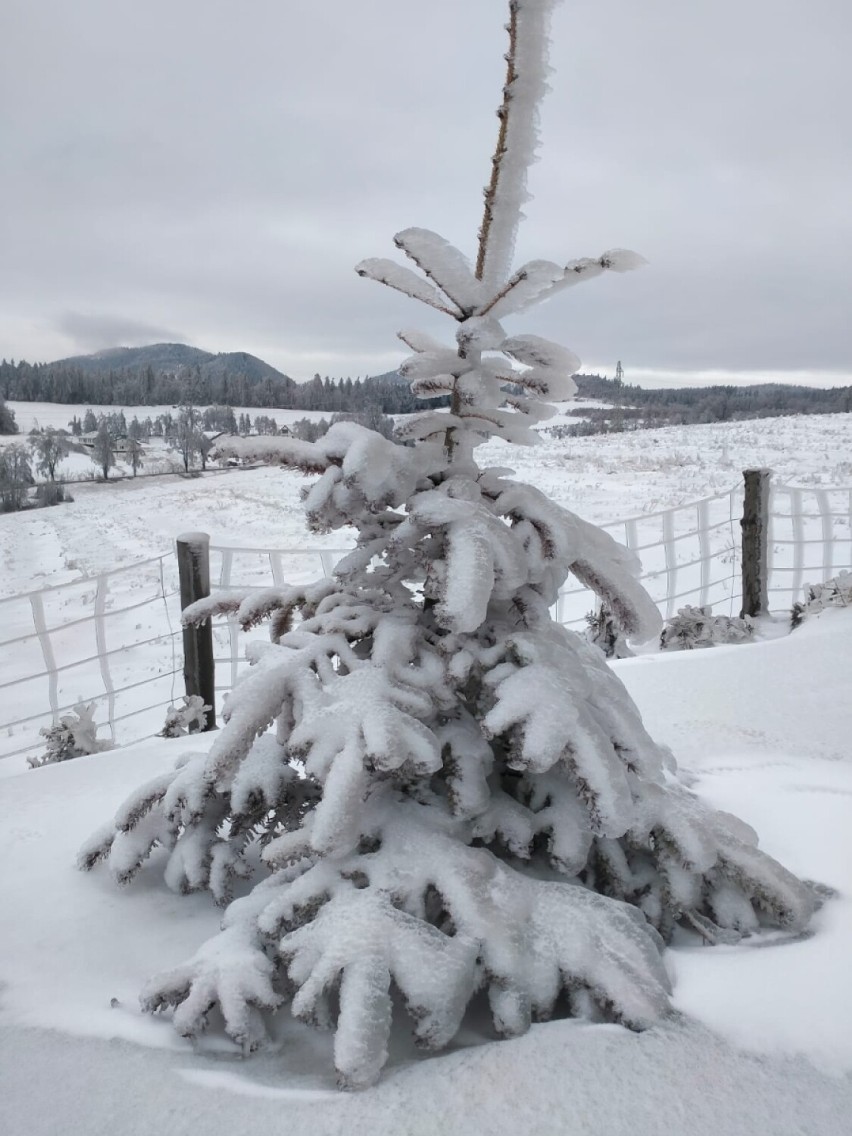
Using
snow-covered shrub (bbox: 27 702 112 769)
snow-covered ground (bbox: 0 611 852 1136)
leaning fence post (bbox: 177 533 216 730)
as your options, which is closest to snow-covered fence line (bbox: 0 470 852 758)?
leaning fence post (bbox: 177 533 216 730)

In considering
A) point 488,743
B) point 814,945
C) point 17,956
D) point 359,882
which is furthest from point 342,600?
point 814,945

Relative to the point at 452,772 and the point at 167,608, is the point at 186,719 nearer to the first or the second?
the point at 452,772

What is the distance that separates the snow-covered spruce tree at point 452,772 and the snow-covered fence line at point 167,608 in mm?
2078

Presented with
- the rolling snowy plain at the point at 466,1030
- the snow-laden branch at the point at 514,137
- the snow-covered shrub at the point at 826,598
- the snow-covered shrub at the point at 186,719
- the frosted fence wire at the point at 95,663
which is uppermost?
the snow-laden branch at the point at 514,137

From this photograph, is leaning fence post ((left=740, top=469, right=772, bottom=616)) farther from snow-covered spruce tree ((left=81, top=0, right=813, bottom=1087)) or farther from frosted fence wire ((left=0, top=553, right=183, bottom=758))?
snow-covered spruce tree ((left=81, top=0, right=813, bottom=1087))

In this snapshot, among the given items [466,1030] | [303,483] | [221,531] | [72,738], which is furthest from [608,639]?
[303,483]

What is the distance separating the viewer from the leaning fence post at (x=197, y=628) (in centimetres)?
398

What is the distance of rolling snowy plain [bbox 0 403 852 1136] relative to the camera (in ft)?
3.33

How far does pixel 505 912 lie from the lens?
4.16 feet

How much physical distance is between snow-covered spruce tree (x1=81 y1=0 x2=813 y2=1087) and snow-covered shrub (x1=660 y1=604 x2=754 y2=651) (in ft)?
14.1

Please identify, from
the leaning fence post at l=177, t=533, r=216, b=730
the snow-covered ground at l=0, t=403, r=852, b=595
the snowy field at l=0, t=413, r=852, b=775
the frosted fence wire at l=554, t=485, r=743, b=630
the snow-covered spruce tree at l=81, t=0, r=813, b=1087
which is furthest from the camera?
the snow-covered ground at l=0, t=403, r=852, b=595

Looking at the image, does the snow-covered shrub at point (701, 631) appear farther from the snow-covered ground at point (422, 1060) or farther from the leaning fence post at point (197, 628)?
the snow-covered ground at point (422, 1060)

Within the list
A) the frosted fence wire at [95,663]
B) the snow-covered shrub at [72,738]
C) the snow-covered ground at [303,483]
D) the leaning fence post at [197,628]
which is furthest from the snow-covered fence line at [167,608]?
the snow-covered ground at [303,483]

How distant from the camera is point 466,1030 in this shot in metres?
1.25
